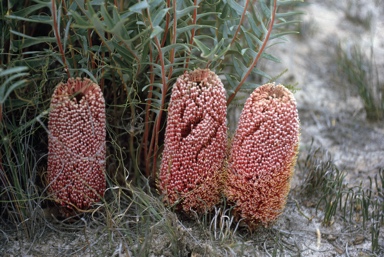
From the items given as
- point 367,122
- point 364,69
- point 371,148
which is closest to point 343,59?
point 364,69

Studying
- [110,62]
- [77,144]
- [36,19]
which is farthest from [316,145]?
[36,19]

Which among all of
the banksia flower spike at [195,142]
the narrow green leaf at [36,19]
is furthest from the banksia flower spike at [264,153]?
the narrow green leaf at [36,19]

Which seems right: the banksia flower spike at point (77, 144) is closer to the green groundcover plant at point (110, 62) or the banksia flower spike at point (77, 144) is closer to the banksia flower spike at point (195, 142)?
the green groundcover plant at point (110, 62)

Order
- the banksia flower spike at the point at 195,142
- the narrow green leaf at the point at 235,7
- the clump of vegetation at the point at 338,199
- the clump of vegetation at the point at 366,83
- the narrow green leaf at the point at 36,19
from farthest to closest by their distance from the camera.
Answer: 1. the clump of vegetation at the point at 366,83
2. the clump of vegetation at the point at 338,199
3. the narrow green leaf at the point at 235,7
4. the banksia flower spike at the point at 195,142
5. the narrow green leaf at the point at 36,19

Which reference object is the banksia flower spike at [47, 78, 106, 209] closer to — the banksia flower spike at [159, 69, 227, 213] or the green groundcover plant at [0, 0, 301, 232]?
the green groundcover plant at [0, 0, 301, 232]

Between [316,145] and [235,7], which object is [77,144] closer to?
[235,7]

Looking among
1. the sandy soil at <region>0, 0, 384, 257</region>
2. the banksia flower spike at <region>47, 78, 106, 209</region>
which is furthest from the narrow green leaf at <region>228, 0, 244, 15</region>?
the sandy soil at <region>0, 0, 384, 257</region>

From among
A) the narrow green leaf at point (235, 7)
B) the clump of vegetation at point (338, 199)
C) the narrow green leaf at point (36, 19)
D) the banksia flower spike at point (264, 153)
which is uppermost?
the narrow green leaf at point (235, 7)
